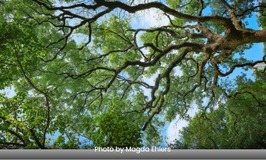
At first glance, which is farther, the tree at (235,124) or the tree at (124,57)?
the tree at (235,124)

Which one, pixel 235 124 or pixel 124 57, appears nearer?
pixel 235 124

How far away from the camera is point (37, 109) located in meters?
3.55

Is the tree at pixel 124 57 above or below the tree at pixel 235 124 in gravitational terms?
above

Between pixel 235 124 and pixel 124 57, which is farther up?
pixel 124 57

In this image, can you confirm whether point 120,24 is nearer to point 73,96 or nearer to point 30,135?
point 73,96

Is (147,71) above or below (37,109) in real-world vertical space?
above

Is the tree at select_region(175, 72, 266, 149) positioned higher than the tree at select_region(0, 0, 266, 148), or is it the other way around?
the tree at select_region(0, 0, 266, 148)

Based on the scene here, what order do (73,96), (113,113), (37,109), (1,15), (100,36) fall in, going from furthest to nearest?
1. (100,36)
2. (73,96)
3. (1,15)
4. (37,109)
5. (113,113)

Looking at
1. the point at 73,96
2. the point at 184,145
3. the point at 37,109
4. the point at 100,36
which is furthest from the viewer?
the point at 100,36

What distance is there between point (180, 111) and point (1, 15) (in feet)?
12.8

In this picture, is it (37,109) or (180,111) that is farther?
(180,111)


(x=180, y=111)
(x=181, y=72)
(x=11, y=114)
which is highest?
(x=181, y=72)

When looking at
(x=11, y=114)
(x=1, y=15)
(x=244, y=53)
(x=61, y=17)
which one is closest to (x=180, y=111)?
(x=244, y=53)

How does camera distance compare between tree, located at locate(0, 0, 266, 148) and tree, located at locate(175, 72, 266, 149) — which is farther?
tree, located at locate(175, 72, 266, 149)
